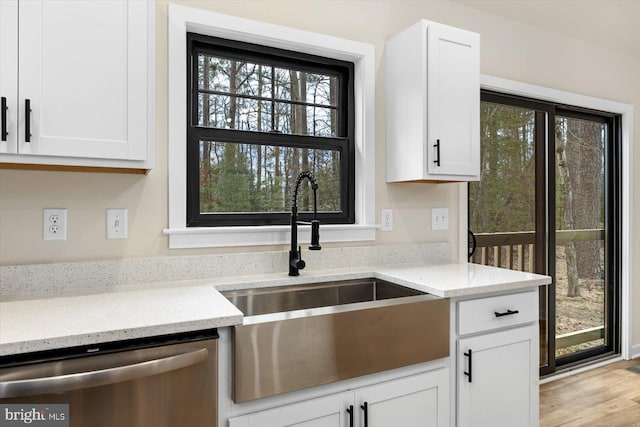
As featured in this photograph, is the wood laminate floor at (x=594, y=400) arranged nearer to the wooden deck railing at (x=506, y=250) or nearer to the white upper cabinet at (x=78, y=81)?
the wooden deck railing at (x=506, y=250)

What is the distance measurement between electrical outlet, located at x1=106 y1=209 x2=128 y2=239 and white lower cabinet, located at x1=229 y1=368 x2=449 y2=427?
2.98 ft

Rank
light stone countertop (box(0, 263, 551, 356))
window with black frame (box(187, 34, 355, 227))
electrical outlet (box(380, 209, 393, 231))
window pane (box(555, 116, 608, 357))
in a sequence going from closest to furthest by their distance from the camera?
light stone countertop (box(0, 263, 551, 356)) → window with black frame (box(187, 34, 355, 227)) → electrical outlet (box(380, 209, 393, 231)) → window pane (box(555, 116, 608, 357))

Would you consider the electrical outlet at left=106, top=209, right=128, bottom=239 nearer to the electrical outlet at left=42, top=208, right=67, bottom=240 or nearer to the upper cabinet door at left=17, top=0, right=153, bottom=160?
the electrical outlet at left=42, top=208, right=67, bottom=240

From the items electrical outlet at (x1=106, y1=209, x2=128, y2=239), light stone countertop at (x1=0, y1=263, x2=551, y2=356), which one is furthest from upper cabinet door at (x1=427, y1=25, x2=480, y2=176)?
electrical outlet at (x1=106, y1=209, x2=128, y2=239)

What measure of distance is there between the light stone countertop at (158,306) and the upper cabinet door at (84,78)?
1.65 ft

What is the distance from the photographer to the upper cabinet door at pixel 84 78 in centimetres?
136

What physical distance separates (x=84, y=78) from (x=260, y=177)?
0.91 metres

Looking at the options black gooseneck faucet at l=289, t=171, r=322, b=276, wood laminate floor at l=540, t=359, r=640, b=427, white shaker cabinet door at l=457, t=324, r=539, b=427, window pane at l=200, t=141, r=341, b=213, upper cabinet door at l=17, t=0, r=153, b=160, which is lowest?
wood laminate floor at l=540, t=359, r=640, b=427

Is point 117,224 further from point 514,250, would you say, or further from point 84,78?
point 514,250

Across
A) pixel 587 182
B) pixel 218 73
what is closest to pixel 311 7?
pixel 218 73

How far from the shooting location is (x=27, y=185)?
162 centimetres

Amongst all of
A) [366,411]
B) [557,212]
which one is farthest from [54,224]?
[557,212]

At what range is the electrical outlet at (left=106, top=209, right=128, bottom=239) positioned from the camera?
5.78ft

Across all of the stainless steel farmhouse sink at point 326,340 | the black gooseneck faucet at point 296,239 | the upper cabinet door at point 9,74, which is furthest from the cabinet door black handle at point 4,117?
the black gooseneck faucet at point 296,239
